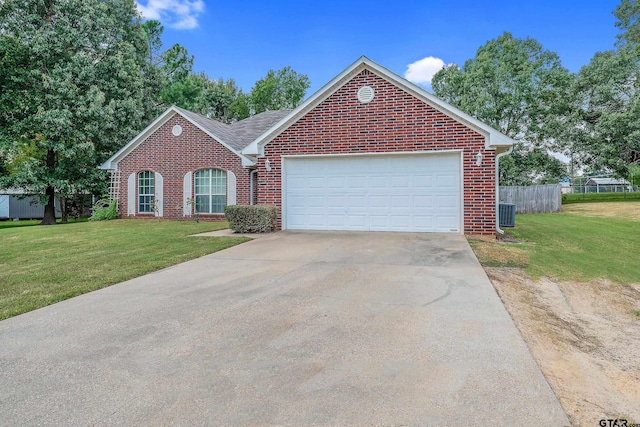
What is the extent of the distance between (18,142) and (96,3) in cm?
864

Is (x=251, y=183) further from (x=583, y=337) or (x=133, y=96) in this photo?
(x=583, y=337)

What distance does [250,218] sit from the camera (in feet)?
35.3

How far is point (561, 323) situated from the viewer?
412 cm

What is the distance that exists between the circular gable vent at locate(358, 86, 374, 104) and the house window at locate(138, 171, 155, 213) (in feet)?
36.0

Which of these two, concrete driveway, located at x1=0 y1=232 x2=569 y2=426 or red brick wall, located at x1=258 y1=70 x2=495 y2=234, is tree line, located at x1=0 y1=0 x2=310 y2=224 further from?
concrete driveway, located at x1=0 y1=232 x2=569 y2=426

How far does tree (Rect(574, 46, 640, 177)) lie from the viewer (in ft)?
75.9

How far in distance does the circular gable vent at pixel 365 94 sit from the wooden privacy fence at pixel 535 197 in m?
14.4

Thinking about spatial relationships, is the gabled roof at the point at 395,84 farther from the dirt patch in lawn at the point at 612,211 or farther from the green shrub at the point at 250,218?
the dirt patch in lawn at the point at 612,211

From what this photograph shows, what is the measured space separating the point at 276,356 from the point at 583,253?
7951mm

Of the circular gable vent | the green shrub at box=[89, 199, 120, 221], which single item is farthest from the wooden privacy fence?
the green shrub at box=[89, 199, 120, 221]

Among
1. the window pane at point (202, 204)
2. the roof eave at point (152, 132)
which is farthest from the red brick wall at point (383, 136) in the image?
the window pane at point (202, 204)

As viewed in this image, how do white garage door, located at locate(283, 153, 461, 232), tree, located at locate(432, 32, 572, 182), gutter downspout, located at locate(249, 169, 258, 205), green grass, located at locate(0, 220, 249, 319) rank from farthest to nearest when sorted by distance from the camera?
tree, located at locate(432, 32, 572, 182) < gutter downspout, located at locate(249, 169, 258, 205) < white garage door, located at locate(283, 153, 461, 232) < green grass, located at locate(0, 220, 249, 319)

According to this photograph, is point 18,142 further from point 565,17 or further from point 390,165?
point 565,17

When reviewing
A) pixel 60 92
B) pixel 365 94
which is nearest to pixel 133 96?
pixel 60 92
